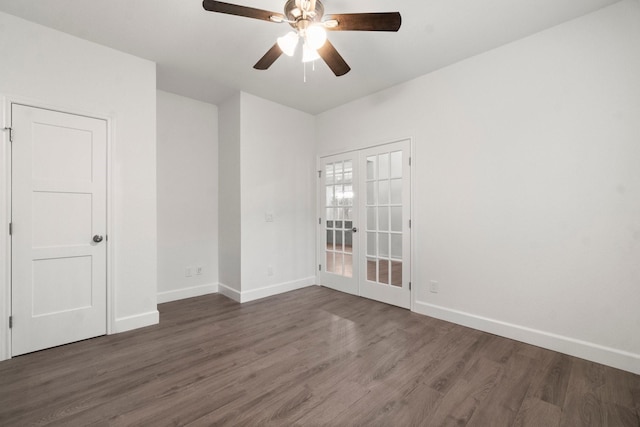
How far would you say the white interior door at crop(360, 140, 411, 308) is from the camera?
3.47 meters

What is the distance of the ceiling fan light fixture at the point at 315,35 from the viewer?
181cm

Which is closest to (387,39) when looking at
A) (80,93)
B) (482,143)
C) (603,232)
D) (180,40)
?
(482,143)

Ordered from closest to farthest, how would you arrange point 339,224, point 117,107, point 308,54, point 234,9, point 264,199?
point 234,9 < point 308,54 < point 117,107 < point 264,199 < point 339,224

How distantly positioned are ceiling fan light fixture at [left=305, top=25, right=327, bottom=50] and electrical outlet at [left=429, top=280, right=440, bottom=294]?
271 cm

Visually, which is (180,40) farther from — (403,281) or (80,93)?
(403,281)

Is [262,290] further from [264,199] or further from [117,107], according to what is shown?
[117,107]

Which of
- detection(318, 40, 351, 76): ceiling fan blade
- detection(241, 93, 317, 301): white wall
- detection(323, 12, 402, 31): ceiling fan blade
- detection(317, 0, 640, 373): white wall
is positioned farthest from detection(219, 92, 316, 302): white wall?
detection(323, 12, 402, 31): ceiling fan blade

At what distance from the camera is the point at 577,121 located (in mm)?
2342

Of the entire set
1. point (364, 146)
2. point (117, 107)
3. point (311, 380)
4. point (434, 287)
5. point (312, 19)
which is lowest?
point (311, 380)

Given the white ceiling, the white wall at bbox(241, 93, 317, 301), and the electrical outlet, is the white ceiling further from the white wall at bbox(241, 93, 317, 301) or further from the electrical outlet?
the electrical outlet

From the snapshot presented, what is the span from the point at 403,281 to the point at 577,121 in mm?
2288

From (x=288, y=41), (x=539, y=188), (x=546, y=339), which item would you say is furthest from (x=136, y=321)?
(x=539, y=188)

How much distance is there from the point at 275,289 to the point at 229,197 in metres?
1.50

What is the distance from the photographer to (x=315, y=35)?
6.00 ft
